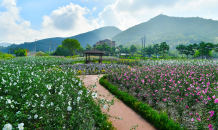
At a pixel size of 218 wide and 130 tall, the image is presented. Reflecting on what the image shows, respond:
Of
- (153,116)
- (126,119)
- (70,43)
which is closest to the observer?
(153,116)

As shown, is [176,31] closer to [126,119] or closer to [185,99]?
[185,99]

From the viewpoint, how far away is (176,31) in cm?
15750

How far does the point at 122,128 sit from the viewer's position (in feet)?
10.4

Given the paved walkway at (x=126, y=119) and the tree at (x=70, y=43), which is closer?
the paved walkway at (x=126, y=119)

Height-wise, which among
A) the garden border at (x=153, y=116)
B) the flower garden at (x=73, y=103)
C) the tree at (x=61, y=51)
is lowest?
the garden border at (x=153, y=116)

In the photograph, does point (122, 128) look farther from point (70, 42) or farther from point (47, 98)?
point (70, 42)

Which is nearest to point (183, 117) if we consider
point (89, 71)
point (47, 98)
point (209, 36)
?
point (47, 98)

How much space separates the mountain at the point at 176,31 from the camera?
409 ft

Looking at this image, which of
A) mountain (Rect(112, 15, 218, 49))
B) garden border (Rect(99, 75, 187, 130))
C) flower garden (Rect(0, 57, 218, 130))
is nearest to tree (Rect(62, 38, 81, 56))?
flower garden (Rect(0, 57, 218, 130))

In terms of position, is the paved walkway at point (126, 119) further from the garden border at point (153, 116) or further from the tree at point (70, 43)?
the tree at point (70, 43)

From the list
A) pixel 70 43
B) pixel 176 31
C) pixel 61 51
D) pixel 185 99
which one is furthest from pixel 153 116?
pixel 176 31

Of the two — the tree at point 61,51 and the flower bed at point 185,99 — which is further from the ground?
the tree at point 61,51

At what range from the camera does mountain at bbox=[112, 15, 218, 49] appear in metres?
125

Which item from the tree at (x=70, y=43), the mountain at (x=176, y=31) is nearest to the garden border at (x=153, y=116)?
the tree at (x=70, y=43)
